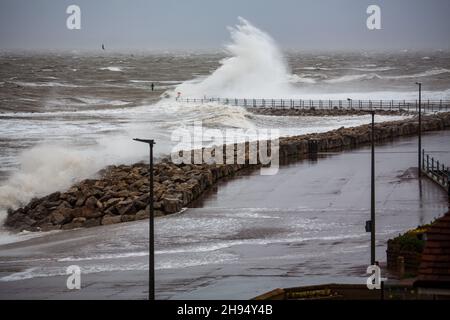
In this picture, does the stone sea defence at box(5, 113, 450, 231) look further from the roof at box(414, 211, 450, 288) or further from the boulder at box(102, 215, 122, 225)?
the roof at box(414, 211, 450, 288)

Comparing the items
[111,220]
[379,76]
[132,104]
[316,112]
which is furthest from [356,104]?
[111,220]

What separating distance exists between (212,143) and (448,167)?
13245 mm

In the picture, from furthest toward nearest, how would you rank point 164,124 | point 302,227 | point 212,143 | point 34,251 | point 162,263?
point 164,124
point 212,143
point 302,227
point 34,251
point 162,263

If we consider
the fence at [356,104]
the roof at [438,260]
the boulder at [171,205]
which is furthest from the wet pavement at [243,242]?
the fence at [356,104]

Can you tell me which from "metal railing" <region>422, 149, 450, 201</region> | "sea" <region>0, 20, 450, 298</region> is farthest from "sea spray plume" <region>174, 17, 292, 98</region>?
"metal railing" <region>422, 149, 450, 201</region>

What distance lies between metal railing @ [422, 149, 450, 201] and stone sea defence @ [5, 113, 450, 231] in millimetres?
5163

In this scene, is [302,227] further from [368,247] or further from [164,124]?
[164,124]

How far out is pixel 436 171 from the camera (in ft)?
104

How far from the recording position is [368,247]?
846 inches

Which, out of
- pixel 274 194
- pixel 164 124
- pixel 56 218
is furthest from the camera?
pixel 164 124

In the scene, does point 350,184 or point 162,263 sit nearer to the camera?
point 162,263

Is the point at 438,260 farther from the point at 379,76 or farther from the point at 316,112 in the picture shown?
the point at 379,76

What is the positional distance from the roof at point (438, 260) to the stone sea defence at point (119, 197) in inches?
609

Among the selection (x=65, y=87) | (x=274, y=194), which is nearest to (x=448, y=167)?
(x=274, y=194)
